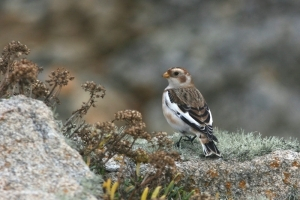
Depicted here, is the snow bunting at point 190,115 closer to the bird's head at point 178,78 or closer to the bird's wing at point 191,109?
the bird's wing at point 191,109

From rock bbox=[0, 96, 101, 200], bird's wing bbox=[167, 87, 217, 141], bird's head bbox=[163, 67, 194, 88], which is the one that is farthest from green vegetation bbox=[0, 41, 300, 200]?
bird's head bbox=[163, 67, 194, 88]

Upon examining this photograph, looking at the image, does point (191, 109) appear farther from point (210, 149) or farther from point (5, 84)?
point (5, 84)

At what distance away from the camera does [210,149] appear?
6.70m

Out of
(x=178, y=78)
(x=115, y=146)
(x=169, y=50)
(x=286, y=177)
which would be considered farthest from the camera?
(x=169, y=50)

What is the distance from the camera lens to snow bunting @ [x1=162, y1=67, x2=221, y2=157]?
702 centimetres

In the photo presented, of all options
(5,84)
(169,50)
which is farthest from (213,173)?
(169,50)

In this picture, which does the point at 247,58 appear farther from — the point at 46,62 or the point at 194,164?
the point at 194,164

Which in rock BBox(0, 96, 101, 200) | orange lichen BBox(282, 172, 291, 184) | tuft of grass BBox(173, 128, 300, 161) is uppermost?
tuft of grass BBox(173, 128, 300, 161)

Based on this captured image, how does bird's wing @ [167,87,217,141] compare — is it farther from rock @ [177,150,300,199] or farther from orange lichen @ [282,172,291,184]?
orange lichen @ [282,172,291,184]

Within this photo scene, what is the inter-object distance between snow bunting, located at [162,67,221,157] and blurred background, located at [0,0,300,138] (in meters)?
8.68

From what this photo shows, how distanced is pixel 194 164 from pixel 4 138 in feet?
6.28

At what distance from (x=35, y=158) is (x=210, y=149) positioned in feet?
7.02

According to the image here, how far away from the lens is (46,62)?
1986 centimetres

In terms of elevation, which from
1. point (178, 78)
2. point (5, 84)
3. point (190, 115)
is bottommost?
point (5, 84)
